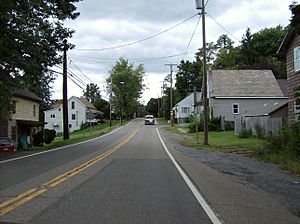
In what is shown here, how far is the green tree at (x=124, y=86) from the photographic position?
362ft

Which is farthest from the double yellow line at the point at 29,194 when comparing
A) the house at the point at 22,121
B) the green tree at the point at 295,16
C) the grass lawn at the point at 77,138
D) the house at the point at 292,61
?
the house at the point at 22,121

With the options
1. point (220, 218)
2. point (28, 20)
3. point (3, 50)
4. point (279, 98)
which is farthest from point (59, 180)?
point (279, 98)

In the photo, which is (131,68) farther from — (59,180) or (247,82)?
(59,180)

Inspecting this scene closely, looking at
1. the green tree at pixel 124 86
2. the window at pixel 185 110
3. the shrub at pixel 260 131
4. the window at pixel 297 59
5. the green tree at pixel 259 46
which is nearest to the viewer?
the window at pixel 297 59

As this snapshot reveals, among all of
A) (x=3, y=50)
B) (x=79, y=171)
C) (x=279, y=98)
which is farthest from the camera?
(x=279, y=98)

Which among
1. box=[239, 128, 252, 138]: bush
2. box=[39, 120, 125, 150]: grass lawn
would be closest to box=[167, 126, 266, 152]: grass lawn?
box=[239, 128, 252, 138]: bush

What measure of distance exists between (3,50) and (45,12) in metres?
3.42

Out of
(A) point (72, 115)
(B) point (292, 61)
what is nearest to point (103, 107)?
(A) point (72, 115)

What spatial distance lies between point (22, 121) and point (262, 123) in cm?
2318

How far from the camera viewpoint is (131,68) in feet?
378

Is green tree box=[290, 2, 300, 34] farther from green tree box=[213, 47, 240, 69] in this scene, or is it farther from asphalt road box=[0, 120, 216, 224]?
green tree box=[213, 47, 240, 69]

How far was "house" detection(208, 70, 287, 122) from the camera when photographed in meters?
57.0

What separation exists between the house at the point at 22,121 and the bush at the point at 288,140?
2608 centimetres

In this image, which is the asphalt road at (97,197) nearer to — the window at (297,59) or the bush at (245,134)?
the window at (297,59)
